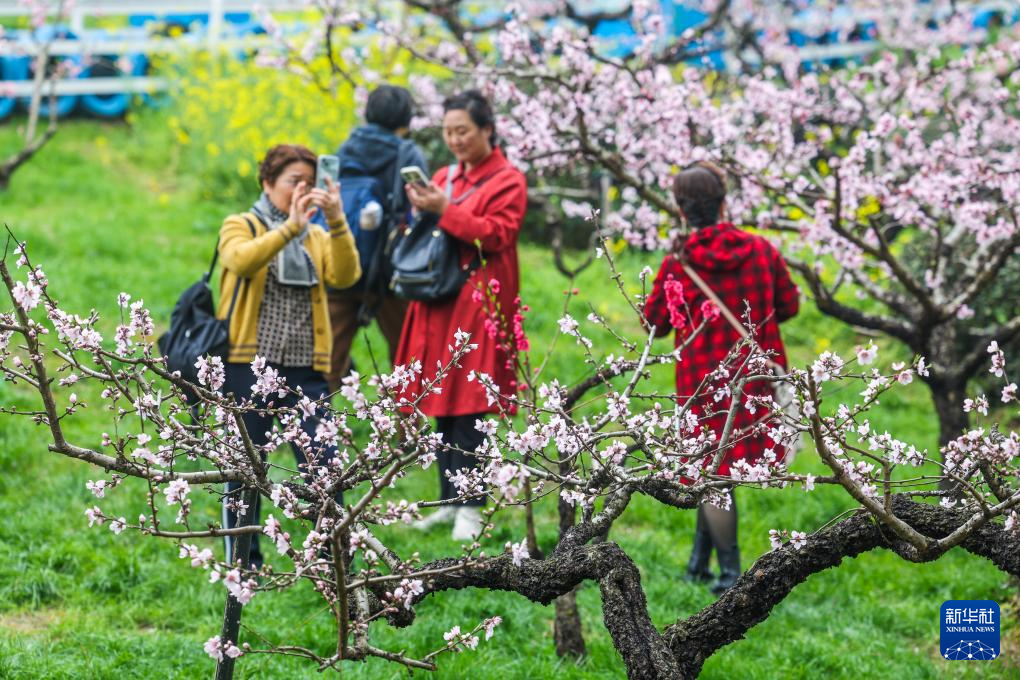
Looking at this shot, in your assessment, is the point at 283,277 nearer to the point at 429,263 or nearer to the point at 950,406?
the point at 429,263

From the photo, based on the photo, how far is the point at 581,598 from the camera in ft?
16.2

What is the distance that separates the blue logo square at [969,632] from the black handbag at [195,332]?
119 inches

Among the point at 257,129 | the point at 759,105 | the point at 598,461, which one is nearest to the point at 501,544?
the point at 598,461

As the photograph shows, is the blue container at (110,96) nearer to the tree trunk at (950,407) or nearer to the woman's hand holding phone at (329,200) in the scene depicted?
the woman's hand holding phone at (329,200)

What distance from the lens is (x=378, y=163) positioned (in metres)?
5.48

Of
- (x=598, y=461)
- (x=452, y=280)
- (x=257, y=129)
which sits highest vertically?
(x=257, y=129)

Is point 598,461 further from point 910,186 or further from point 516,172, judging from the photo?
point 910,186

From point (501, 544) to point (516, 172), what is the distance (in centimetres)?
176

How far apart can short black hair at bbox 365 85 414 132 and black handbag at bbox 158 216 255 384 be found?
1.20 metres

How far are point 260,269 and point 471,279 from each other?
3.11 feet

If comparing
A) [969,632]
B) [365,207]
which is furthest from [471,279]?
[969,632]

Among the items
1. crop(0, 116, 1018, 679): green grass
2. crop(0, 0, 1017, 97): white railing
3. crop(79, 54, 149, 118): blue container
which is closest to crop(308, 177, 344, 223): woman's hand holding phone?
crop(0, 116, 1018, 679): green grass

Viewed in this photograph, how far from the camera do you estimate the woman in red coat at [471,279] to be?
5.05 metres

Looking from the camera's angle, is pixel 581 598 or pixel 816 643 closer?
pixel 816 643
